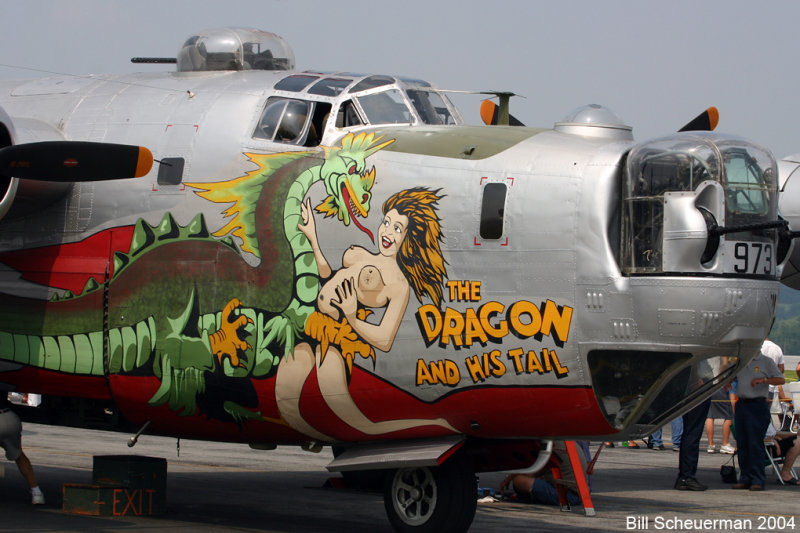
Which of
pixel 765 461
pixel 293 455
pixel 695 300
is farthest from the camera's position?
pixel 293 455

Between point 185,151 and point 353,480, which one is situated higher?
point 185,151

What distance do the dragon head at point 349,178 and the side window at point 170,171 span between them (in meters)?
1.61

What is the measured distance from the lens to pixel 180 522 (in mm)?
12391

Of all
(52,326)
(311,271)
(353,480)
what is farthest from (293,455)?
(311,271)

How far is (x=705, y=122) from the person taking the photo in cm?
1255

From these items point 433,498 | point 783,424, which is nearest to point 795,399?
point 783,424

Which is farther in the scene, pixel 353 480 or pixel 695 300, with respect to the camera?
pixel 353 480


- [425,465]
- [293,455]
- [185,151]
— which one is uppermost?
[185,151]

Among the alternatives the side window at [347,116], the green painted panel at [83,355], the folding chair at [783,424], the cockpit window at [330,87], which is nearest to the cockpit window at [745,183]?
the side window at [347,116]

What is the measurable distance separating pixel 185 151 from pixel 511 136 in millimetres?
3359

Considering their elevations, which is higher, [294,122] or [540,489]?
[294,122]

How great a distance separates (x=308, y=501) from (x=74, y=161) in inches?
221

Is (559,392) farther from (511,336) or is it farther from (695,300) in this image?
(695,300)

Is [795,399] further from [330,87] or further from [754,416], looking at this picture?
[330,87]
